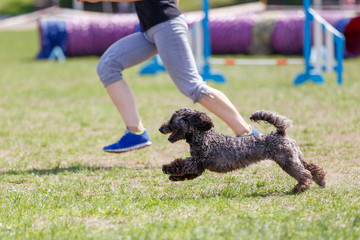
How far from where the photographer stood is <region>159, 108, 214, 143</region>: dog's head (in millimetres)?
4242

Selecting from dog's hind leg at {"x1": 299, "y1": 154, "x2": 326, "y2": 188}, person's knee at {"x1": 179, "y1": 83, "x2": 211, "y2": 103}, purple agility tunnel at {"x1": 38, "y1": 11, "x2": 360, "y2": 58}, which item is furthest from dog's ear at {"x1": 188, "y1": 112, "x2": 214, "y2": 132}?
purple agility tunnel at {"x1": 38, "y1": 11, "x2": 360, "y2": 58}

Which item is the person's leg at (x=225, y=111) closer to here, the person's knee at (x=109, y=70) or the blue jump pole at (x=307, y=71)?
the person's knee at (x=109, y=70)

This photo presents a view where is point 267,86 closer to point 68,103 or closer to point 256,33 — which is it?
point 68,103

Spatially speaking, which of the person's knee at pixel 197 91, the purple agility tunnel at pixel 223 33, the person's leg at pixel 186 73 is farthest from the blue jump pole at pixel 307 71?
the person's knee at pixel 197 91

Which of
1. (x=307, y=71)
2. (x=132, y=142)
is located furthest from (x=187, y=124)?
(x=307, y=71)

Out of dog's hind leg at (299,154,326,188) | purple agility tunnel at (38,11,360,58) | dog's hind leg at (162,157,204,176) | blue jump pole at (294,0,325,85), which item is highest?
dog's hind leg at (162,157,204,176)

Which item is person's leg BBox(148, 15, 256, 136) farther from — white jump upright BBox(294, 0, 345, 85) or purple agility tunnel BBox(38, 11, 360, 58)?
purple agility tunnel BBox(38, 11, 360, 58)

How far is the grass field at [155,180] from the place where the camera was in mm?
3438

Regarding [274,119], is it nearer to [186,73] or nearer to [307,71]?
[186,73]

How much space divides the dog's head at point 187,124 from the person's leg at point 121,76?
1.13 metres

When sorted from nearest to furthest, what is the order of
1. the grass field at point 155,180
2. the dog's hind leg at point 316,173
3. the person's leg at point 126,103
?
the grass field at point 155,180, the dog's hind leg at point 316,173, the person's leg at point 126,103

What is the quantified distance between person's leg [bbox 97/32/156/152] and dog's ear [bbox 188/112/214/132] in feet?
3.97

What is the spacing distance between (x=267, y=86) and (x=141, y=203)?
704 centimetres

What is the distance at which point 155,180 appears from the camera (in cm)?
488
